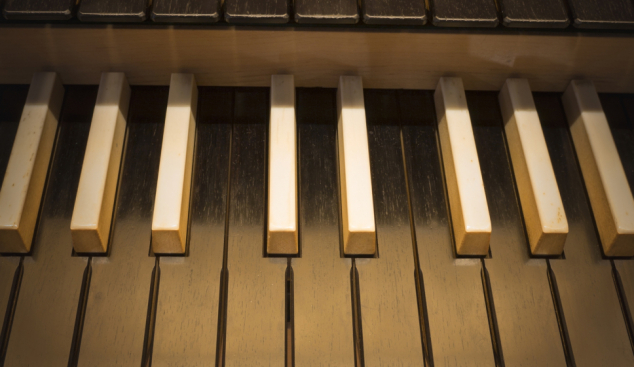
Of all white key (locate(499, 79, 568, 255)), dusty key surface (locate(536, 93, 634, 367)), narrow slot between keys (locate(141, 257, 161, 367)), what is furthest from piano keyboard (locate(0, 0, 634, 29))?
narrow slot between keys (locate(141, 257, 161, 367))

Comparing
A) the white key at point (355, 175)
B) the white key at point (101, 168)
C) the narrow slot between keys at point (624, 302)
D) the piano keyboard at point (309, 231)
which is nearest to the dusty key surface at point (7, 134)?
the piano keyboard at point (309, 231)

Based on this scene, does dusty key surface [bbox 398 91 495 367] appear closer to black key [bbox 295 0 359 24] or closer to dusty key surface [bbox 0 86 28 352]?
black key [bbox 295 0 359 24]

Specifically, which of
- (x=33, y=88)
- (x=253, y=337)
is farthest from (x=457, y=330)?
(x=33, y=88)

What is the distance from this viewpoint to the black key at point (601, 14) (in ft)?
3.13

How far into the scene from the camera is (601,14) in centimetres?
96

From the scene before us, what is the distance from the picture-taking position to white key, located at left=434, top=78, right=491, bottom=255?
0.90 meters

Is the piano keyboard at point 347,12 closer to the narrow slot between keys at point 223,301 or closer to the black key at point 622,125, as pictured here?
the black key at point 622,125

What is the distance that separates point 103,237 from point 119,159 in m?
Result: 0.17

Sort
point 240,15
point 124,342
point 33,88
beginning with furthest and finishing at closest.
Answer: point 33,88, point 240,15, point 124,342

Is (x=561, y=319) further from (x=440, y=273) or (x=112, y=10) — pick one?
(x=112, y=10)

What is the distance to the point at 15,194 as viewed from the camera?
90 cm

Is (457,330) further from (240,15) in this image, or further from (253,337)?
(240,15)

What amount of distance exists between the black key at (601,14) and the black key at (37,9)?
94 cm

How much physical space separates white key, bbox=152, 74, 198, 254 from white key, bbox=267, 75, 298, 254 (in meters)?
0.16
